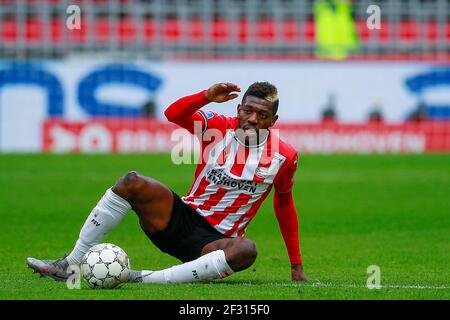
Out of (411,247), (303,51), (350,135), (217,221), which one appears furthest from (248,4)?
(217,221)

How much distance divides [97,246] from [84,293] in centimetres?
62

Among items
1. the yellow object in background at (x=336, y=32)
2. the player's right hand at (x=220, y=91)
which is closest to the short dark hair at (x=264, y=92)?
the player's right hand at (x=220, y=91)

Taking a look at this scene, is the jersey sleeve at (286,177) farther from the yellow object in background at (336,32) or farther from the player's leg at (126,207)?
the yellow object in background at (336,32)

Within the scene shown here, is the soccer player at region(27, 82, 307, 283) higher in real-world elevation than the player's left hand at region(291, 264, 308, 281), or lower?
higher

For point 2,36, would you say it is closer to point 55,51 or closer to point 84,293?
point 55,51

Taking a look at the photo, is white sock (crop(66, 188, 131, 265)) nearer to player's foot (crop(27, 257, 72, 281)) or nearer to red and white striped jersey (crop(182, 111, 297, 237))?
player's foot (crop(27, 257, 72, 281))

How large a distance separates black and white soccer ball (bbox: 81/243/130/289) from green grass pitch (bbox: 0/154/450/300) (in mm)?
95

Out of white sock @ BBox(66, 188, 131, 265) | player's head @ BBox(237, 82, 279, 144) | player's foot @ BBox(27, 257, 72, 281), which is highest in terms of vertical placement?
player's head @ BBox(237, 82, 279, 144)

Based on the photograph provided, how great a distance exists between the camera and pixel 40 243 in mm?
10852


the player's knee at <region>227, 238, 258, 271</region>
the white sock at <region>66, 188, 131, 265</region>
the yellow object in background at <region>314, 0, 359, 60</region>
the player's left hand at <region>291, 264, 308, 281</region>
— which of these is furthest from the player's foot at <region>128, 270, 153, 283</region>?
the yellow object in background at <region>314, 0, 359, 60</region>

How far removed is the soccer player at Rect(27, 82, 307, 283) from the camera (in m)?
7.46

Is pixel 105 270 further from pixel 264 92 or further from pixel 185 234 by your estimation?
pixel 264 92

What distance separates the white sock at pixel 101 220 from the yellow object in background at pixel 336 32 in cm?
2135

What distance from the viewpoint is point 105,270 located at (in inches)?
278
